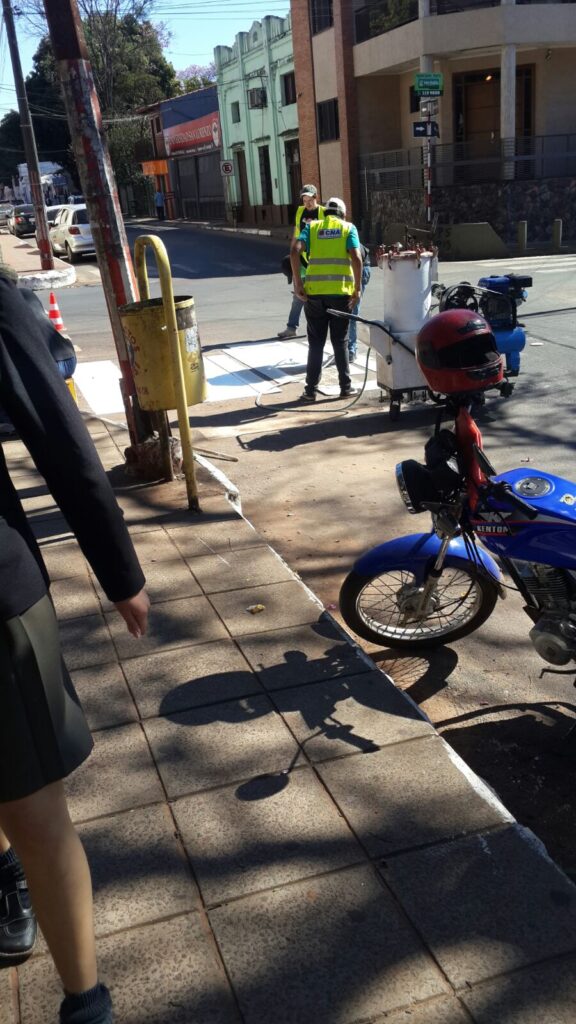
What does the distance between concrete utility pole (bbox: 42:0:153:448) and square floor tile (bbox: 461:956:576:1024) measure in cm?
472

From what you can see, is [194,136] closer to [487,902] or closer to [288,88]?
[288,88]

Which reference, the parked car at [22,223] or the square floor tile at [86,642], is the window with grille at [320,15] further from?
the square floor tile at [86,642]

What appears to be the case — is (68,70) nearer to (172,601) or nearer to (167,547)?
(167,547)

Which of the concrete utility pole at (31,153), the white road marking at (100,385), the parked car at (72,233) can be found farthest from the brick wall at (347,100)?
the white road marking at (100,385)

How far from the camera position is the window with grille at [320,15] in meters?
30.4

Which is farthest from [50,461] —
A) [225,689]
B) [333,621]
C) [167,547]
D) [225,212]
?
[225,212]

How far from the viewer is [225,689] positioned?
344 cm

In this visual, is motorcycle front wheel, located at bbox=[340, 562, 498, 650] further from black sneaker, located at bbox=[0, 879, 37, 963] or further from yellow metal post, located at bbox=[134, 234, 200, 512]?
black sneaker, located at bbox=[0, 879, 37, 963]

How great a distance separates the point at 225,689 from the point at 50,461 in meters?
1.81

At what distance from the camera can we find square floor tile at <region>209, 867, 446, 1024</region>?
2.08 meters

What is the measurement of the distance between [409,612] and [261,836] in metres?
1.46

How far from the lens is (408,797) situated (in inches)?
109

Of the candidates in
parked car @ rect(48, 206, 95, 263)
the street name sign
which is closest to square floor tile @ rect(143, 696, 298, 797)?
the street name sign

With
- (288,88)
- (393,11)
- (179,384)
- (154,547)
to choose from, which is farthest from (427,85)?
(154,547)
